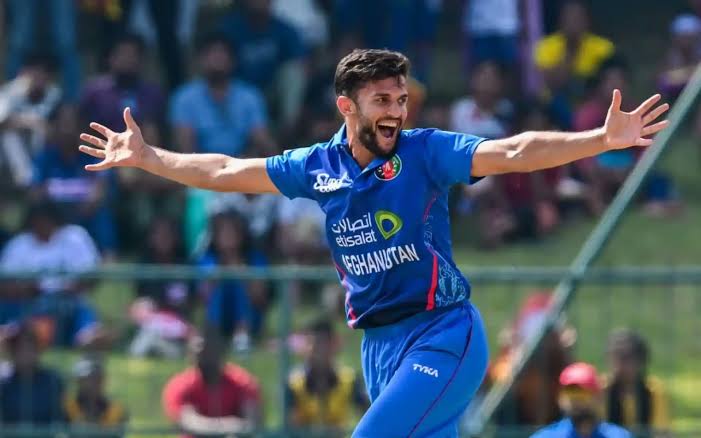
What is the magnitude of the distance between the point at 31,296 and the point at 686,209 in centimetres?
607

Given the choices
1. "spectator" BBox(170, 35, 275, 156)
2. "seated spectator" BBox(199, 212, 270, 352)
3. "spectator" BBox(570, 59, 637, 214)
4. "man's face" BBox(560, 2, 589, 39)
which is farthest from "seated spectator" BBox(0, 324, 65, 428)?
"man's face" BBox(560, 2, 589, 39)

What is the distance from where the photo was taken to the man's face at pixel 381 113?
701 centimetres

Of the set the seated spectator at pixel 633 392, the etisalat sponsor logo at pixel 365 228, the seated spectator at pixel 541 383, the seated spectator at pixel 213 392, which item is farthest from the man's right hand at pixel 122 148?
the seated spectator at pixel 633 392

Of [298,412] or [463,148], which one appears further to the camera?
[298,412]

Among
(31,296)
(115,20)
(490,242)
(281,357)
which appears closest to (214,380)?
(281,357)

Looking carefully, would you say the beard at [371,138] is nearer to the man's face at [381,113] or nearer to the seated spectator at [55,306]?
the man's face at [381,113]

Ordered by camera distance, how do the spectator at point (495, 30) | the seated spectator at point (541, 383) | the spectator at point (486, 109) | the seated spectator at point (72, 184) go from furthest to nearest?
the spectator at point (495, 30) < the spectator at point (486, 109) < the seated spectator at point (72, 184) < the seated spectator at point (541, 383)

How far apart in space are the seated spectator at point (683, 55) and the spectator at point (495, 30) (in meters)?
1.35

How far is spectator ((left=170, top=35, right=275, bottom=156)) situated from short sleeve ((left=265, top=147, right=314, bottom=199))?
20.8 ft

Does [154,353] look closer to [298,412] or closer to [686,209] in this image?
[298,412]

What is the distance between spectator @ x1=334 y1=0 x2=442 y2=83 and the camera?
15.1 meters

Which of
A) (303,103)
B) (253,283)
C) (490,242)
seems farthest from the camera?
(303,103)

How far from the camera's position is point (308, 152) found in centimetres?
742

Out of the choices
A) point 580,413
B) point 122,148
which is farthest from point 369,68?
point 580,413
